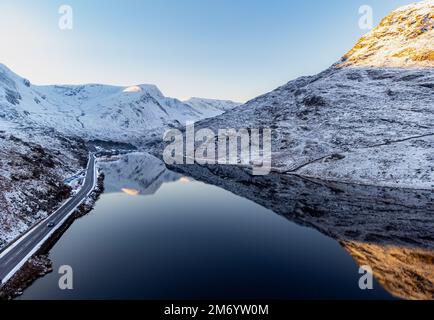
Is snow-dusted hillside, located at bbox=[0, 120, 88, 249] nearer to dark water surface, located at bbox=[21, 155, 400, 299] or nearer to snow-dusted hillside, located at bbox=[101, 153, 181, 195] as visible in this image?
dark water surface, located at bbox=[21, 155, 400, 299]

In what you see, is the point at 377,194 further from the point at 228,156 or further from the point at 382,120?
the point at 228,156

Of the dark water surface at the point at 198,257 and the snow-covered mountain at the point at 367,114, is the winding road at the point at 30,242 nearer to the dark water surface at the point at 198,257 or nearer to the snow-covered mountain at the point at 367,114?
the dark water surface at the point at 198,257

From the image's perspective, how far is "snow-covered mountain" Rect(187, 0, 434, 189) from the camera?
3521 inches

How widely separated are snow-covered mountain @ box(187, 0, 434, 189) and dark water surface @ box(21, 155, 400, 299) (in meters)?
45.4

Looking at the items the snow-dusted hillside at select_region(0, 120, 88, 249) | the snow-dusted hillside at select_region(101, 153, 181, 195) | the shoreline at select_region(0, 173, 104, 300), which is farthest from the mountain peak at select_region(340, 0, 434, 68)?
the shoreline at select_region(0, 173, 104, 300)

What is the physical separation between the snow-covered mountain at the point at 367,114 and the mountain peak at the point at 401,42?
0.47 m

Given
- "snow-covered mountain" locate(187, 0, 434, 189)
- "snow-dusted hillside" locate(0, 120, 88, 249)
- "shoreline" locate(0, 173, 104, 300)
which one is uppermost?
"snow-covered mountain" locate(187, 0, 434, 189)

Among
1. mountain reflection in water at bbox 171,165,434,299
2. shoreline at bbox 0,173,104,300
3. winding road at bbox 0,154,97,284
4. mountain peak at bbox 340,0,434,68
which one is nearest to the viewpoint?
shoreline at bbox 0,173,104,300

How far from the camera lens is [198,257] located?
38688 mm

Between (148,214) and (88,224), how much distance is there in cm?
1245

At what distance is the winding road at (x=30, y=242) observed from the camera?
1330 inches

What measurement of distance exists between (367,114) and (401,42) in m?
76.9

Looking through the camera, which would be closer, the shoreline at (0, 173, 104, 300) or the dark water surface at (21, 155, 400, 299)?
the shoreline at (0, 173, 104, 300)
